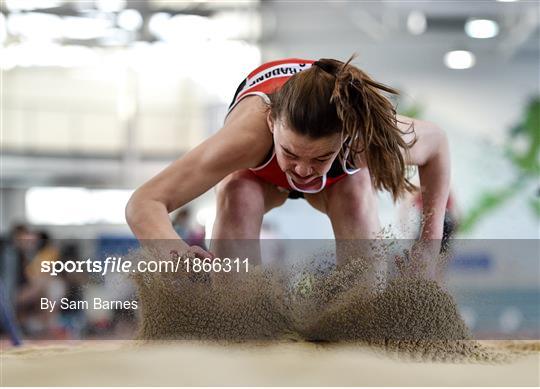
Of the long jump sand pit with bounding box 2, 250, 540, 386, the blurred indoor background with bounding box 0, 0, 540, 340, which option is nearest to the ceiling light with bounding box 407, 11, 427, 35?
the blurred indoor background with bounding box 0, 0, 540, 340

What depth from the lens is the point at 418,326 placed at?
1227 mm

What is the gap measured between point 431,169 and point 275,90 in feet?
1.05

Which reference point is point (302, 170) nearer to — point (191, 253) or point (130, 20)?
point (191, 253)

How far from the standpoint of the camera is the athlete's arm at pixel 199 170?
1250mm

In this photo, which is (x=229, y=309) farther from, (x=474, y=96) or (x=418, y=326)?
(x=474, y=96)

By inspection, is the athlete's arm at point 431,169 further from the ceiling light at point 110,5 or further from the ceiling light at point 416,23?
the ceiling light at point 416,23

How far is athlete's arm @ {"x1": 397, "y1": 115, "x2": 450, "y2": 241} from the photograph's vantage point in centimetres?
133

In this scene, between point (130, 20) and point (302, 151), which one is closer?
point (302, 151)

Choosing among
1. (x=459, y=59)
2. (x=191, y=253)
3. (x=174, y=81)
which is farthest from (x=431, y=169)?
(x=459, y=59)

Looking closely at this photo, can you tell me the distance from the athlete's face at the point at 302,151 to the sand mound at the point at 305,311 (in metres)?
0.16

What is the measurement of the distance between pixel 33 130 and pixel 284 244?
176 inches

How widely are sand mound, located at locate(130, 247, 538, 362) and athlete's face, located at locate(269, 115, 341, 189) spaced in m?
0.16

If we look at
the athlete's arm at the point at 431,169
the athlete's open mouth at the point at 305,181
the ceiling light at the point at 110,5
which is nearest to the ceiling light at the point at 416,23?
the ceiling light at the point at 110,5

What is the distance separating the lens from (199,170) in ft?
4.09
